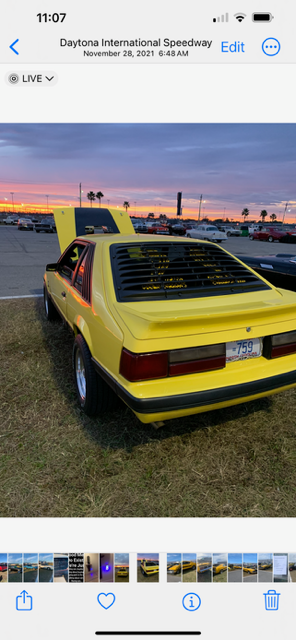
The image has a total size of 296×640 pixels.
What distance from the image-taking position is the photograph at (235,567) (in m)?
1.51

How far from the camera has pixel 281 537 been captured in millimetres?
1639

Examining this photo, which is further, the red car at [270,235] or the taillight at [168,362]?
the red car at [270,235]

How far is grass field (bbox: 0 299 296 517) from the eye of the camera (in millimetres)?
2141

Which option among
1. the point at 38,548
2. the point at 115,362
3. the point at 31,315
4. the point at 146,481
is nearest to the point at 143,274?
the point at 115,362

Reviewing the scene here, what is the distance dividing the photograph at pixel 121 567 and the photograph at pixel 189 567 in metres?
0.26

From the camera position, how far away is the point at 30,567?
1.54m

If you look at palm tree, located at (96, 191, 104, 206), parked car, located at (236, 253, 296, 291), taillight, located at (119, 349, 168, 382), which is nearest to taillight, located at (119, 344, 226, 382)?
taillight, located at (119, 349, 168, 382)

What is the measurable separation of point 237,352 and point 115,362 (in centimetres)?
87

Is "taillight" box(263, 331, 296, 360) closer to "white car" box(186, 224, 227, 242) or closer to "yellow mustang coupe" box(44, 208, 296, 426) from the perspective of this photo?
"yellow mustang coupe" box(44, 208, 296, 426)

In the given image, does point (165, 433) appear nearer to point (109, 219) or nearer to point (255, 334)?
point (255, 334)

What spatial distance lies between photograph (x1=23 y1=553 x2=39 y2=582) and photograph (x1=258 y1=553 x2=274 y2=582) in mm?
1010
